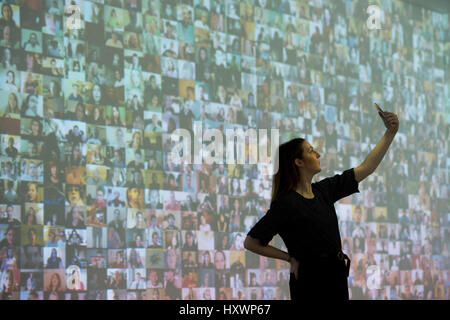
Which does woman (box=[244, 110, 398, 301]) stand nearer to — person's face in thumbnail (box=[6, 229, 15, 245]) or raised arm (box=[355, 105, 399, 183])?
→ raised arm (box=[355, 105, 399, 183])

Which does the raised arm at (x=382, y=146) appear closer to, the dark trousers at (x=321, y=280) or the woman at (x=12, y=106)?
the dark trousers at (x=321, y=280)

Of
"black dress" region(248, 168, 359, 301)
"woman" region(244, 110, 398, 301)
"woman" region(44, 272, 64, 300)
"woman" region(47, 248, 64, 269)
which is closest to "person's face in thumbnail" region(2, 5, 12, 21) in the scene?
"woman" region(47, 248, 64, 269)

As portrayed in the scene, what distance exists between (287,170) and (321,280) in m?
0.46

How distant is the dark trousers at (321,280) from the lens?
2523 millimetres

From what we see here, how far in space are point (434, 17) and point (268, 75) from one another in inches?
101

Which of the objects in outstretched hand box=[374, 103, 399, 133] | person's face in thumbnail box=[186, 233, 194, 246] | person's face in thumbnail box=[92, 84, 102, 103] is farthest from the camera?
person's face in thumbnail box=[186, 233, 194, 246]

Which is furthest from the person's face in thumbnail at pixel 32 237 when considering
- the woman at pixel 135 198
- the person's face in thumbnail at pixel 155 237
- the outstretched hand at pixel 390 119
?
the outstretched hand at pixel 390 119

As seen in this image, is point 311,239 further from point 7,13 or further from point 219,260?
point 7,13

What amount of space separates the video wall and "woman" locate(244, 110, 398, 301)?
2.83 meters

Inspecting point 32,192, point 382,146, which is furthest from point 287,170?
point 32,192

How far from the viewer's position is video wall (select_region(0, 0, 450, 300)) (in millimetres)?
5176

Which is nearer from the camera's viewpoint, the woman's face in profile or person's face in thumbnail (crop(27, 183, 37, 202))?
person's face in thumbnail (crop(27, 183, 37, 202))

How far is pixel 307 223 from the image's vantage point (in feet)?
8.58

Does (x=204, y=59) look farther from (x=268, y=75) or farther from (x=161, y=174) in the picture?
(x=161, y=174)
